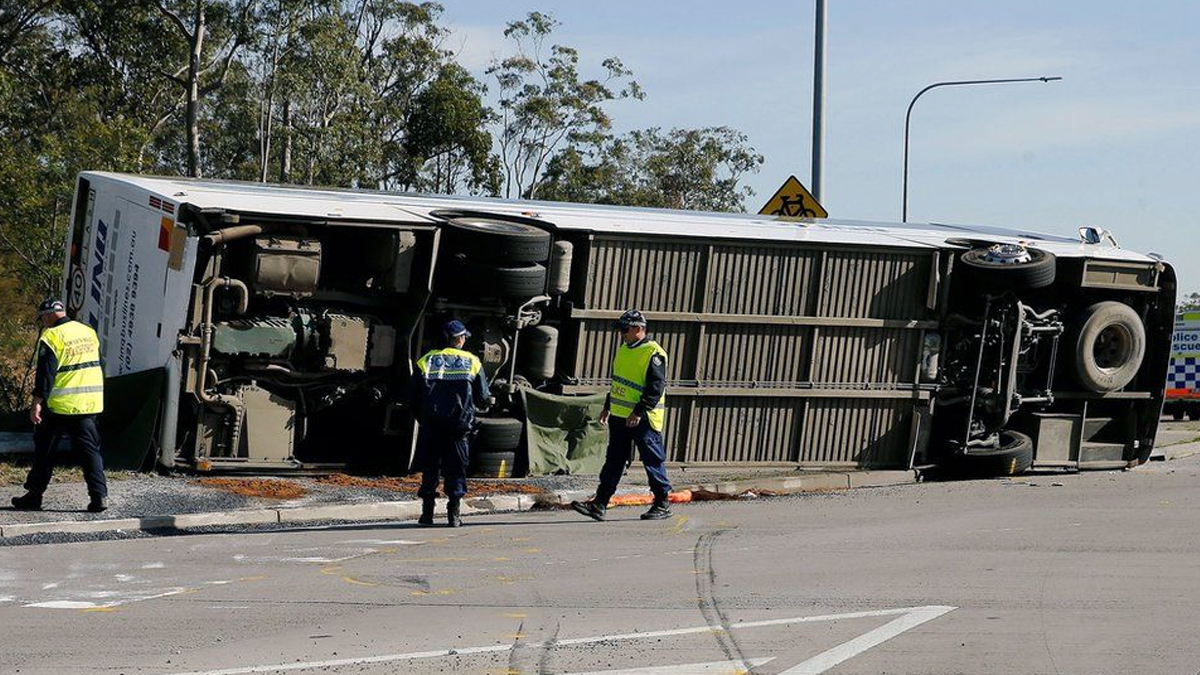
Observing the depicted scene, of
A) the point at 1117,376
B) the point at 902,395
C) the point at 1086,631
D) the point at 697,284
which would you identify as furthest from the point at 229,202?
the point at 1117,376

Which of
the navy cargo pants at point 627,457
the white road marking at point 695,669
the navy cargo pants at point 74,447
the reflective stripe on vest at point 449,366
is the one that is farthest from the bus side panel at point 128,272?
the white road marking at point 695,669

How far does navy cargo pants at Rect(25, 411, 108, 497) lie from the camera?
11125 mm

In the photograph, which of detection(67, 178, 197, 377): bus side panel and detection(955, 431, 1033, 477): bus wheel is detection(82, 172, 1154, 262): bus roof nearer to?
detection(67, 178, 197, 377): bus side panel

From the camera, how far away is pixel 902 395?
51.9ft

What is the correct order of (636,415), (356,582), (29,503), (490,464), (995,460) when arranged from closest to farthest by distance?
(356,582), (29,503), (636,415), (490,464), (995,460)

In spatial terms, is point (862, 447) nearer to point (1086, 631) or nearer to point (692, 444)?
point (692, 444)

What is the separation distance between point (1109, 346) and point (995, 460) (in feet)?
6.48

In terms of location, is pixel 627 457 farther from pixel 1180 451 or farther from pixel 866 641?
pixel 1180 451

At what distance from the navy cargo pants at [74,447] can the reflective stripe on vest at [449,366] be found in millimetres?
2378

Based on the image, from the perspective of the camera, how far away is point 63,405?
11.3 m

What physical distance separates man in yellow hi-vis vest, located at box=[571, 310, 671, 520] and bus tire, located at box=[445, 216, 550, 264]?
69.5 inches

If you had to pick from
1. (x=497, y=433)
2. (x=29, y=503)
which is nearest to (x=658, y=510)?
(x=497, y=433)

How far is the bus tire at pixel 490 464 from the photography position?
1397 cm

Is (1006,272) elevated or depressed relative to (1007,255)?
depressed
